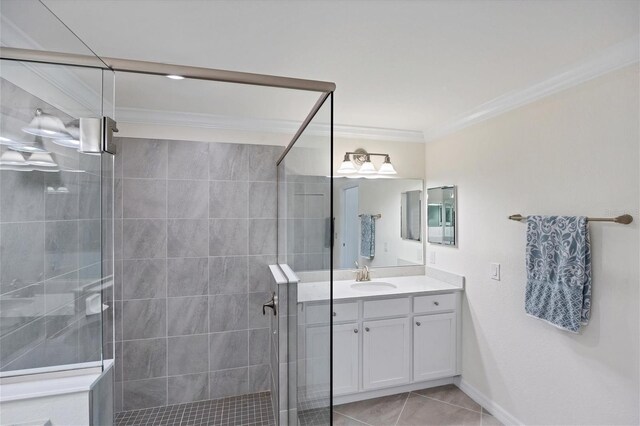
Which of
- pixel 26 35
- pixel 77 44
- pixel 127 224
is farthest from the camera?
pixel 127 224

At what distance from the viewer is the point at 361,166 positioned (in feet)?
10.3

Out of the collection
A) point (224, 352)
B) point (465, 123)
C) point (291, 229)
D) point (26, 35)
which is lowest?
point (224, 352)

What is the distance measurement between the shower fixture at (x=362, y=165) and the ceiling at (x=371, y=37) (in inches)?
38.8

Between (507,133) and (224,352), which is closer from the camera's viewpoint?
(507,133)

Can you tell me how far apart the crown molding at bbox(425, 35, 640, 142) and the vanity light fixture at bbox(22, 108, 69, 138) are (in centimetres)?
235

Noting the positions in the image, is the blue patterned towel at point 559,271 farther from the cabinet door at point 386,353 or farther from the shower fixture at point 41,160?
the shower fixture at point 41,160

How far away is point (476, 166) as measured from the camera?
259 cm

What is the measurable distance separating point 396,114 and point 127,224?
242 cm

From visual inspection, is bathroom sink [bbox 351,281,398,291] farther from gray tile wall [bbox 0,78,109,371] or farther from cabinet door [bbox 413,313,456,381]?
gray tile wall [bbox 0,78,109,371]

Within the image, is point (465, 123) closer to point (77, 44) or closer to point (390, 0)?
point (390, 0)

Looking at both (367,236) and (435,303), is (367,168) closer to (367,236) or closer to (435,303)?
(367,236)

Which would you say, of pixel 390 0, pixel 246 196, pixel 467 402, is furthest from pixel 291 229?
pixel 467 402

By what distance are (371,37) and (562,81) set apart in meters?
1.27

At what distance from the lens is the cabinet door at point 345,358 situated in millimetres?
2469
